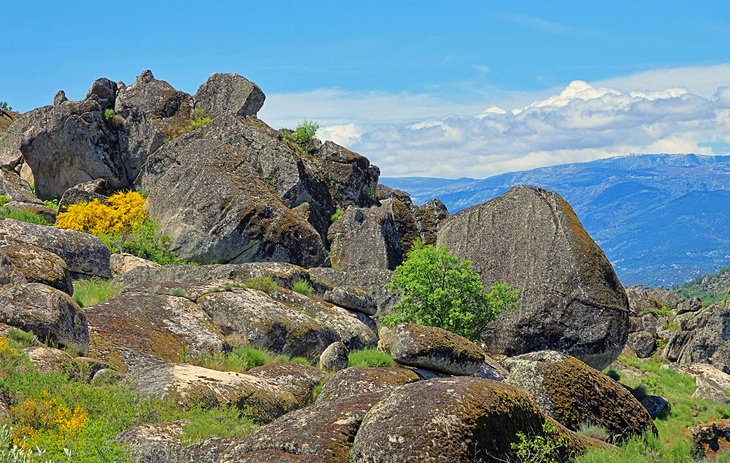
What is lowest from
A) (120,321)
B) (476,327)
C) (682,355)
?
(682,355)

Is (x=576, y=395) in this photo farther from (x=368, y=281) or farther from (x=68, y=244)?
(x=68, y=244)

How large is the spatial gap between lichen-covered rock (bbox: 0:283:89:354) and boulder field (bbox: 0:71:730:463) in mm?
47

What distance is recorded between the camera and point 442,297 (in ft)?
108

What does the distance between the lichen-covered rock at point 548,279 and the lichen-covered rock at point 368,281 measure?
4.00 m

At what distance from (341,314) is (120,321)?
26.3 ft

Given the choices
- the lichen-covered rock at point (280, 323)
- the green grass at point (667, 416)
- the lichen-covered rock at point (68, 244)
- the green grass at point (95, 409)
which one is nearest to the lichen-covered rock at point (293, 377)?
the green grass at point (95, 409)

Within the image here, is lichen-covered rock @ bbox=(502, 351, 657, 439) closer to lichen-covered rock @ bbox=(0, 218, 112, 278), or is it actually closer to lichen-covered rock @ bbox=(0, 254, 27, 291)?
lichen-covered rock @ bbox=(0, 254, 27, 291)

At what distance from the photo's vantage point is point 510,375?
79.4 ft

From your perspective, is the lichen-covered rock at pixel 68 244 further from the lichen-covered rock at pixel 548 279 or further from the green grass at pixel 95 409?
the lichen-covered rock at pixel 548 279

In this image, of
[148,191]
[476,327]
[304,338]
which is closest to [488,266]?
[476,327]

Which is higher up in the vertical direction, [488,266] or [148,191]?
[148,191]

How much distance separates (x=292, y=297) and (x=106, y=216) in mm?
18416

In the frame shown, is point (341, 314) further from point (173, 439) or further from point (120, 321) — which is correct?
point (173, 439)

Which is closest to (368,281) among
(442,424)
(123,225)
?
(123,225)
